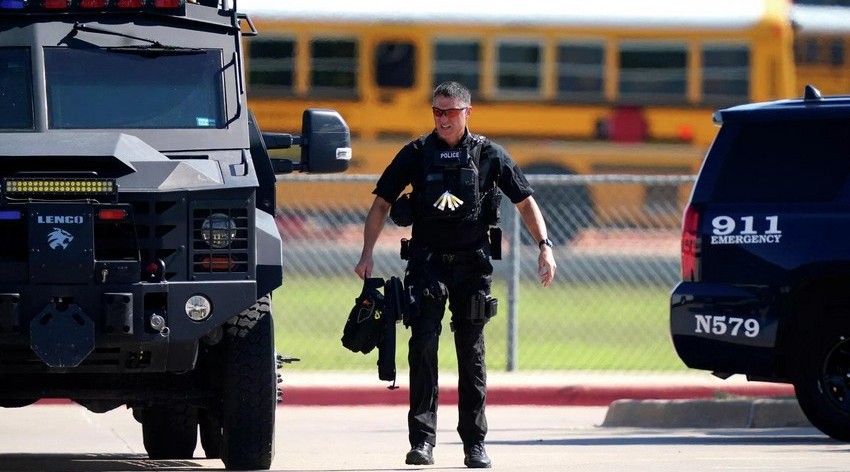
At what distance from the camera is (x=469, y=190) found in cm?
912

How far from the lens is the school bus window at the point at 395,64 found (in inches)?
1064

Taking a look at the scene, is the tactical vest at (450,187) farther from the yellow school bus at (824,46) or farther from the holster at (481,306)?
the yellow school bus at (824,46)

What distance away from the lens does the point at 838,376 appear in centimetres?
1075

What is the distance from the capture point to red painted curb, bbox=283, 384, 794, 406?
45.2ft

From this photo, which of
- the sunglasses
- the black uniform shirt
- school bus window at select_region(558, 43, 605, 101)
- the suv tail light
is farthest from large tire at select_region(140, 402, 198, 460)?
school bus window at select_region(558, 43, 605, 101)

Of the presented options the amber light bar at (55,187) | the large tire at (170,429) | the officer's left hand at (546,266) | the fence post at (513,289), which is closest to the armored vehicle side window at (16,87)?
the amber light bar at (55,187)

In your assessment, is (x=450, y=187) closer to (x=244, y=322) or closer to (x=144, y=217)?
(x=244, y=322)

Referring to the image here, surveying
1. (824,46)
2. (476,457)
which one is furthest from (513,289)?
(824,46)

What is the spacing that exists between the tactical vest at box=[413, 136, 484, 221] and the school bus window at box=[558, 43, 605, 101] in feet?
58.6

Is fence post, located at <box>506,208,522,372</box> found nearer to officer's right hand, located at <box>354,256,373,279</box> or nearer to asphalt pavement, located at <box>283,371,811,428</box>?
asphalt pavement, located at <box>283,371,811,428</box>

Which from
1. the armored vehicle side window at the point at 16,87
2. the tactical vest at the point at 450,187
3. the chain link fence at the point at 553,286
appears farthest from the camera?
the chain link fence at the point at 553,286

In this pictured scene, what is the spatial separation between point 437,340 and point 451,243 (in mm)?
464

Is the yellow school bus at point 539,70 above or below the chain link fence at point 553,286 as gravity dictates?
above

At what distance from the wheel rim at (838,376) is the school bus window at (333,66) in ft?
54.3
